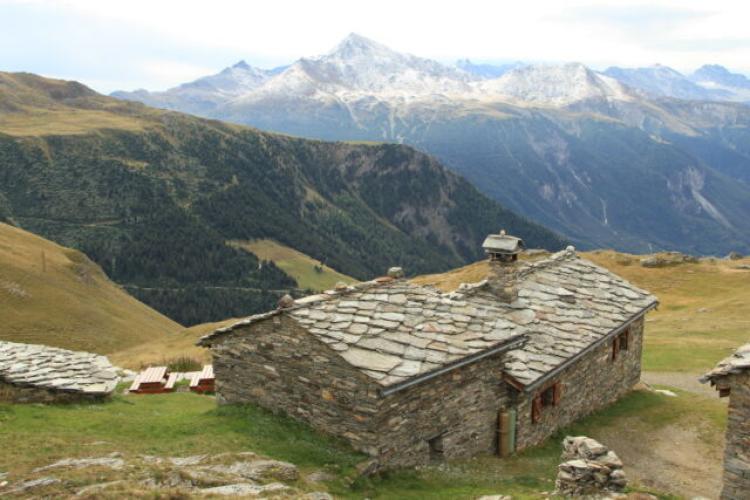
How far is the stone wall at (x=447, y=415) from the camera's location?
1700 centimetres

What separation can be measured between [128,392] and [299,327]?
43.5 ft

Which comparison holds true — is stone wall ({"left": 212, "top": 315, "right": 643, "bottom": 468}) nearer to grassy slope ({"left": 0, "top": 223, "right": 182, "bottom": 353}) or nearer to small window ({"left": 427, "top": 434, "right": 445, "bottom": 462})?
small window ({"left": 427, "top": 434, "right": 445, "bottom": 462})

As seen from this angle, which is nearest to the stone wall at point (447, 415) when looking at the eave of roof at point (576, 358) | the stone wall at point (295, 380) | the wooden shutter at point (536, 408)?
the stone wall at point (295, 380)

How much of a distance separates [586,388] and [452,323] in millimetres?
9242

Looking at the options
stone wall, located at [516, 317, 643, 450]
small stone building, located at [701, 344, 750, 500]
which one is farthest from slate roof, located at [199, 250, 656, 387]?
small stone building, located at [701, 344, 750, 500]

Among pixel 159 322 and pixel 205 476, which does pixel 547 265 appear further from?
pixel 159 322

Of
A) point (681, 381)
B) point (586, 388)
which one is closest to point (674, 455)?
point (586, 388)

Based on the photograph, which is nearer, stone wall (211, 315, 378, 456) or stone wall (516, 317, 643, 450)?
stone wall (211, 315, 378, 456)

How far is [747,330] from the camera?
44312 mm

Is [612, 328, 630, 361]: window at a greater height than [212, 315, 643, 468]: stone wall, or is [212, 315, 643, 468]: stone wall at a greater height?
[212, 315, 643, 468]: stone wall

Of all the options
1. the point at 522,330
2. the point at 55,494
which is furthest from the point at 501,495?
the point at 55,494

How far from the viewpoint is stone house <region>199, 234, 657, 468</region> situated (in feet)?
55.7

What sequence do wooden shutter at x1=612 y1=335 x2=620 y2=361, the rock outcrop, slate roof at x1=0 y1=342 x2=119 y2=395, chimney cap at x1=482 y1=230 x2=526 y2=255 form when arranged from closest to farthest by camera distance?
1. the rock outcrop
2. slate roof at x1=0 y1=342 x2=119 y2=395
3. chimney cap at x1=482 y1=230 x2=526 y2=255
4. wooden shutter at x1=612 y1=335 x2=620 y2=361

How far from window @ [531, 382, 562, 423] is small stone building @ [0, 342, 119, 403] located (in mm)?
15208
